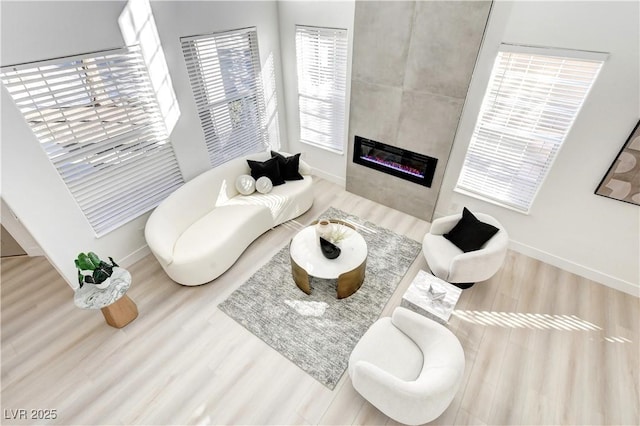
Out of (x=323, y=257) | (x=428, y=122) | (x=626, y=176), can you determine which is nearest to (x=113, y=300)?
(x=323, y=257)

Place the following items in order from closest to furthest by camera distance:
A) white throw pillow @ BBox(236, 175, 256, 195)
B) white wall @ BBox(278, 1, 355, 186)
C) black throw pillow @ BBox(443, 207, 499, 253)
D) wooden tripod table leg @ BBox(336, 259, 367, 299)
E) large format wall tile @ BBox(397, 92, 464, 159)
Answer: wooden tripod table leg @ BBox(336, 259, 367, 299) → black throw pillow @ BBox(443, 207, 499, 253) → large format wall tile @ BBox(397, 92, 464, 159) → white wall @ BBox(278, 1, 355, 186) → white throw pillow @ BBox(236, 175, 256, 195)

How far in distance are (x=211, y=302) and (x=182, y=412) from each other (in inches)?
43.3

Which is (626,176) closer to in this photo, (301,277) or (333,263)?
(333,263)

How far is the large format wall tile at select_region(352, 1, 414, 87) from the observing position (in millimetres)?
3512

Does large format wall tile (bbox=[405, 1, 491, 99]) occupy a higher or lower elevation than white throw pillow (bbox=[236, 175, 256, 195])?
higher

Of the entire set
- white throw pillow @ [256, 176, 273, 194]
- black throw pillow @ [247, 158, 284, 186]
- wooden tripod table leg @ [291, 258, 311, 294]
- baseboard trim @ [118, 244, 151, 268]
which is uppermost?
black throw pillow @ [247, 158, 284, 186]

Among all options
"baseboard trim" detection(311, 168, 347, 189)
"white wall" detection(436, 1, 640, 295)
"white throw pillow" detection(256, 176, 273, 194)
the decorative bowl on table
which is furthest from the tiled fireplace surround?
the decorative bowl on table

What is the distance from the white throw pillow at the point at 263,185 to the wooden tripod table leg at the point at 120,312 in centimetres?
203

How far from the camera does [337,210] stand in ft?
15.6

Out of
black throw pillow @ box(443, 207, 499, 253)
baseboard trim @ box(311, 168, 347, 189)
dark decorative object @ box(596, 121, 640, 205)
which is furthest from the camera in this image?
baseboard trim @ box(311, 168, 347, 189)

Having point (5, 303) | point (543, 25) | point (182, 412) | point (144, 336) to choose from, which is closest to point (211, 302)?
point (144, 336)

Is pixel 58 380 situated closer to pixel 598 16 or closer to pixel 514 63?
pixel 514 63

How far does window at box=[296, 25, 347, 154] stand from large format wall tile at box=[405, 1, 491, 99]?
1100 millimetres

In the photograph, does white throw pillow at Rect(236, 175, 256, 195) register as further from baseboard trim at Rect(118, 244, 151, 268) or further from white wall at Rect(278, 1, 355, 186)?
white wall at Rect(278, 1, 355, 186)
